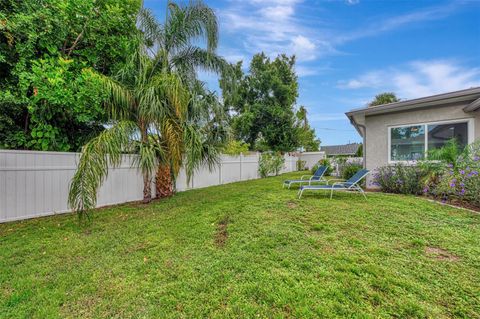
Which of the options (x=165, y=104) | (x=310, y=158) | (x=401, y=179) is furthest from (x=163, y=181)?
(x=310, y=158)

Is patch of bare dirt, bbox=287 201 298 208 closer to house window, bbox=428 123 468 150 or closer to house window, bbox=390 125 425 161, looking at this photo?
house window, bbox=390 125 425 161

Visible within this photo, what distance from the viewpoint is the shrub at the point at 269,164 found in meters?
15.7

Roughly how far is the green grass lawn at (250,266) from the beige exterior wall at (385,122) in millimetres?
3589

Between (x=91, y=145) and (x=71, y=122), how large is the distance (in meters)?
2.73

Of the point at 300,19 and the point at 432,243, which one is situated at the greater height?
the point at 300,19

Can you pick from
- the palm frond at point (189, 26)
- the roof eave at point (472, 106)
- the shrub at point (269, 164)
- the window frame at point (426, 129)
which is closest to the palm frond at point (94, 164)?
the palm frond at point (189, 26)

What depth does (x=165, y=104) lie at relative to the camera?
6398 millimetres

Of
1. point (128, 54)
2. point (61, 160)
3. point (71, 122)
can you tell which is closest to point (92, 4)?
point (128, 54)

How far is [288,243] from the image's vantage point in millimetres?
3674

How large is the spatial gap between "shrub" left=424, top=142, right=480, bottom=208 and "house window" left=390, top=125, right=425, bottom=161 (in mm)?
1394

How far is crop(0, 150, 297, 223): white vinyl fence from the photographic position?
509 cm

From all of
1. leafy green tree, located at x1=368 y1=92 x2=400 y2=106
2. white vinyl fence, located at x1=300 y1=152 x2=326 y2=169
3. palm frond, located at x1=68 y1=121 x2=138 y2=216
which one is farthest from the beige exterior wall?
leafy green tree, located at x1=368 y1=92 x2=400 y2=106

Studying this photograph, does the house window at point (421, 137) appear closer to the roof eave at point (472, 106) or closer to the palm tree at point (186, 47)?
the roof eave at point (472, 106)

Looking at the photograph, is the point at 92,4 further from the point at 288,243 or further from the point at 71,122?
the point at 288,243
